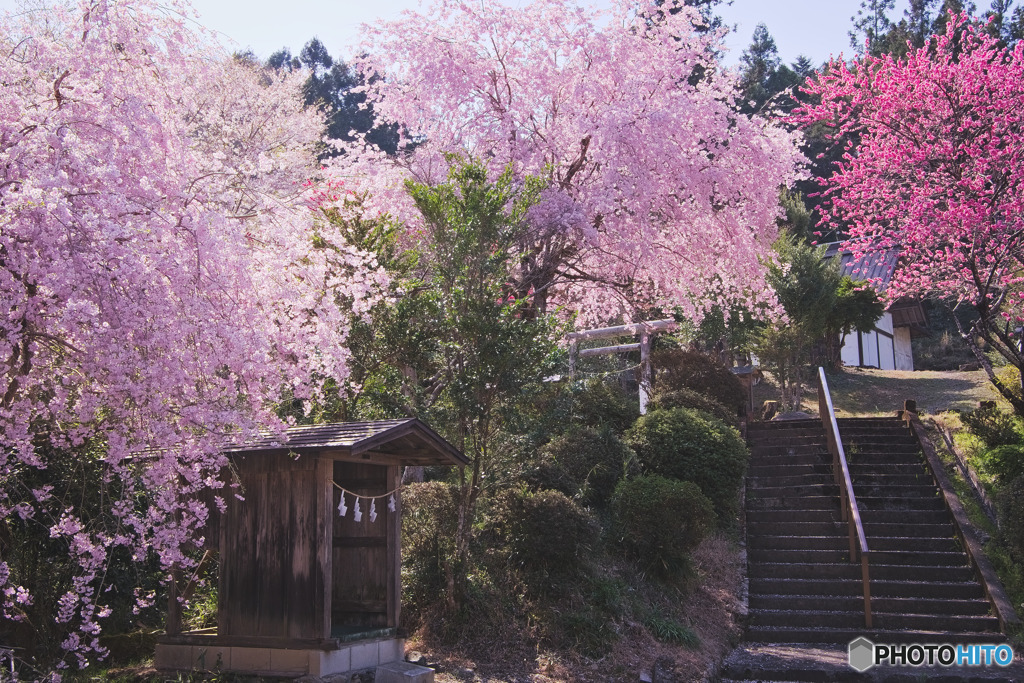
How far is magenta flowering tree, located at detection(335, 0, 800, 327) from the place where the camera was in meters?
13.4

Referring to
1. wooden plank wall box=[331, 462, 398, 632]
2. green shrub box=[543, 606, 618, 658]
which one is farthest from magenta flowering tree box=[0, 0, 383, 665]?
green shrub box=[543, 606, 618, 658]

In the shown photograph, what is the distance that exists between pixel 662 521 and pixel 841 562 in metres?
2.83

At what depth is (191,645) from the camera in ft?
26.6

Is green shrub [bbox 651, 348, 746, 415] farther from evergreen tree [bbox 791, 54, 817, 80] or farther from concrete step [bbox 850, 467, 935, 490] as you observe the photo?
evergreen tree [bbox 791, 54, 817, 80]

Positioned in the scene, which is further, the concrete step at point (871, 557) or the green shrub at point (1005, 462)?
the green shrub at point (1005, 462)

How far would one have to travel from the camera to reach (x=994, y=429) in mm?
13695

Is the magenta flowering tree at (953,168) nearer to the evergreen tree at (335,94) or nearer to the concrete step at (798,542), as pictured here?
the concrete step at (798,542)

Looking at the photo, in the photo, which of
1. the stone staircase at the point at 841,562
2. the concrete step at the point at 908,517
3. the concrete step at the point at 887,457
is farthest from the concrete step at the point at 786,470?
the concrete step at the point at 908,517

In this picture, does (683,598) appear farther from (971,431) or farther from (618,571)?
(971,431)

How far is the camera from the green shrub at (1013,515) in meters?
10.7

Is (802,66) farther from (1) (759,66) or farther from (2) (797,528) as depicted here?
(2) (797,528)

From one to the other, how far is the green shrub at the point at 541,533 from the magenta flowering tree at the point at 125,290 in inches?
134

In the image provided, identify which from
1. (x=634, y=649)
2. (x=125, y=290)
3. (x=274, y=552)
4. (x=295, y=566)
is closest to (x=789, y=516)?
(x=634, y=649)

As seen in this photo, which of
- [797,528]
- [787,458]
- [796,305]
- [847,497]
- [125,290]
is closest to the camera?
[125,290]
